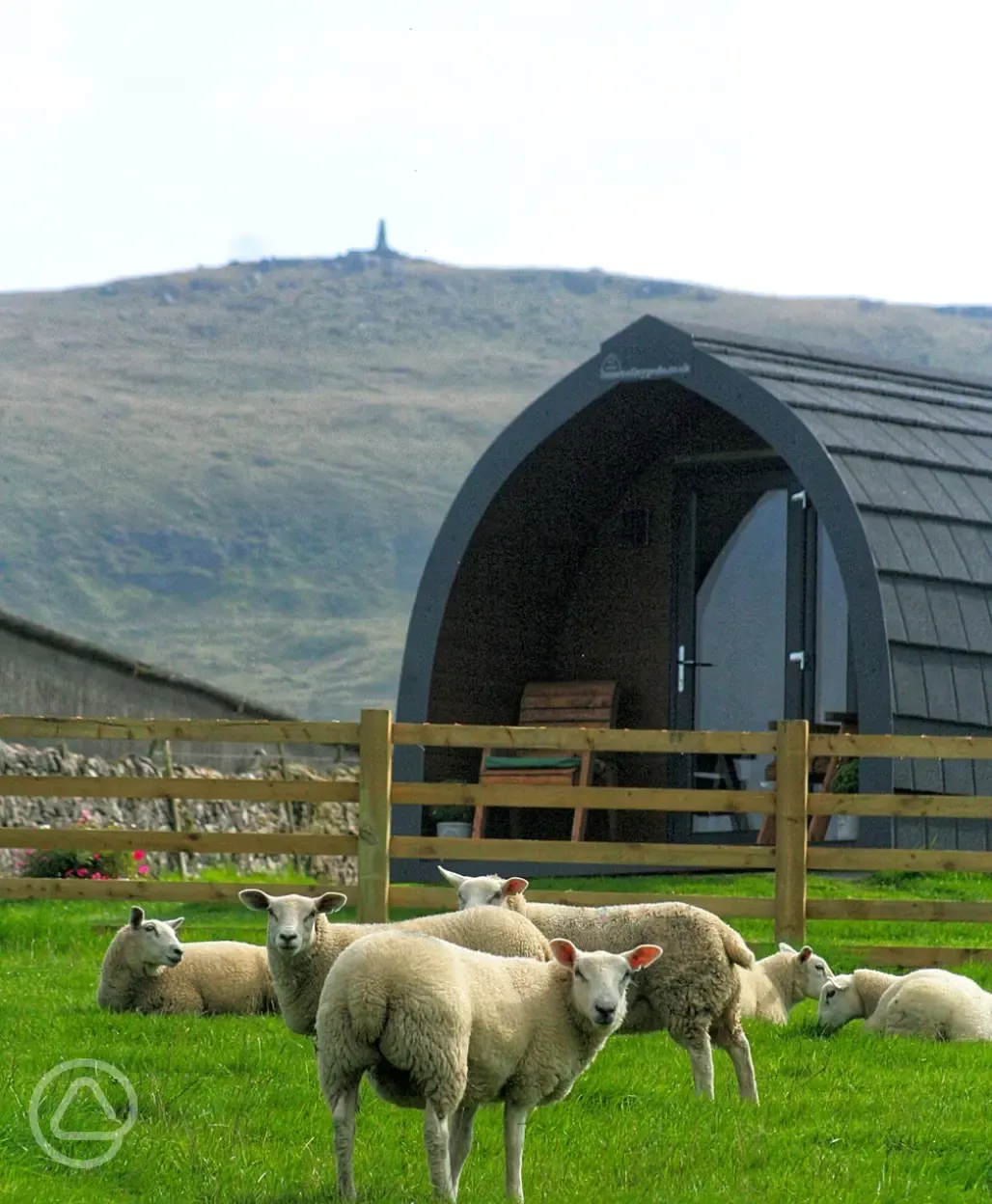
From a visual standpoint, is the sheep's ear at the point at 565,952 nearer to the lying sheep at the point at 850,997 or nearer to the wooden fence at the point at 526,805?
the lying sheep at the point at 850,997

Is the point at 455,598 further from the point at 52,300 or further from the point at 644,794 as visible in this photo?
the point at 52,300

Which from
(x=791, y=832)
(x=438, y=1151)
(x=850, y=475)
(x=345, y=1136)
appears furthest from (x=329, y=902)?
(x=850, y=475)

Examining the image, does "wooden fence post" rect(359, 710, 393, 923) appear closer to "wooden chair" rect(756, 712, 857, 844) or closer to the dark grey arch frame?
the dark grey arch frame

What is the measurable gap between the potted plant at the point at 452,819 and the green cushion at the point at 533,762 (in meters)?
0.44

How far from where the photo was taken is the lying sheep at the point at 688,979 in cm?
699

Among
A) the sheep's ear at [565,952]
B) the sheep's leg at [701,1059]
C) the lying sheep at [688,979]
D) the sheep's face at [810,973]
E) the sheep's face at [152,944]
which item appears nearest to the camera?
the sheep's ear at [565,952]

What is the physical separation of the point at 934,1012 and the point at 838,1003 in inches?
18.0

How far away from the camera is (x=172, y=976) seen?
8578 mm

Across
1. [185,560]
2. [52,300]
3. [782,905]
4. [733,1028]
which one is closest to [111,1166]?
[733,1028]

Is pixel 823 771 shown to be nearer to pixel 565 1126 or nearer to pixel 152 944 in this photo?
pixel 152 944

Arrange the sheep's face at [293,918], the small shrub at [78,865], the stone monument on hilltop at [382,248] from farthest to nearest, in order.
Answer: the stone monument on hilltop at [382,248] → the small shrub at [78,865] → the sheep's face at [293,918]

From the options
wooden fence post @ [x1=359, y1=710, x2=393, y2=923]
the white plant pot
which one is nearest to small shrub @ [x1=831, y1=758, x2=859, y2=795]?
the white plant pot

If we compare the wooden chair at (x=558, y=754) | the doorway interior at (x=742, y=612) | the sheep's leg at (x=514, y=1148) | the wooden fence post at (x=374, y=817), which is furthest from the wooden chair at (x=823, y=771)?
the sheep's leg at (x=514, y=1148)

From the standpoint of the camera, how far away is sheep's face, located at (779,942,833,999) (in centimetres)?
868
